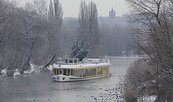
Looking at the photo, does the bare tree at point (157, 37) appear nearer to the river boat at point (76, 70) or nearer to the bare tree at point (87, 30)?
the river boat at point (76, 70)

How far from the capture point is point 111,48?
7075cm

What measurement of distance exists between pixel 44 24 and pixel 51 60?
14.3 ft

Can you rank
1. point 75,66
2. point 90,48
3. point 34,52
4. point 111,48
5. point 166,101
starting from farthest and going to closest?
point 111,48 < point 90,48 < point 34,52 < point 75,66 < point 166,101

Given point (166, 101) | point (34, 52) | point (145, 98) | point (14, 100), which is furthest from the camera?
point (34, 52)

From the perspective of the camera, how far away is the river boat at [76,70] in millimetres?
28156

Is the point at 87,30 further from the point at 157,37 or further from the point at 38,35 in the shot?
the point at 157,37

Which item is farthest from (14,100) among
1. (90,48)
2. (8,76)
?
(90,48)

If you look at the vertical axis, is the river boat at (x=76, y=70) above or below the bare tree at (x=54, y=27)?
below

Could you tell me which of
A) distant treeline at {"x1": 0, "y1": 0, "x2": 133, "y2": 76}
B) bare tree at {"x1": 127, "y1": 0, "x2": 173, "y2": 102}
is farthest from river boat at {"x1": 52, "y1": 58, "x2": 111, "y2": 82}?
bare tree at {"x1": 127, "y1": 0, "x2": 173, "y2": 102}

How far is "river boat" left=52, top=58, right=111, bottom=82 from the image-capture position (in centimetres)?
2816

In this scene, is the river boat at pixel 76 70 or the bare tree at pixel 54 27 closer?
the river boat at pixel 76 70

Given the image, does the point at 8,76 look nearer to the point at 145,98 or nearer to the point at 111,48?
the point at 145,98

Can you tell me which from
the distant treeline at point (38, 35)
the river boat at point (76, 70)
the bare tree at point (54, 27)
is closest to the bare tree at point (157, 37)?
the river boat at point (76, 70)

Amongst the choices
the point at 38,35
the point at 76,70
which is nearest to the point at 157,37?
the point at 76,70
